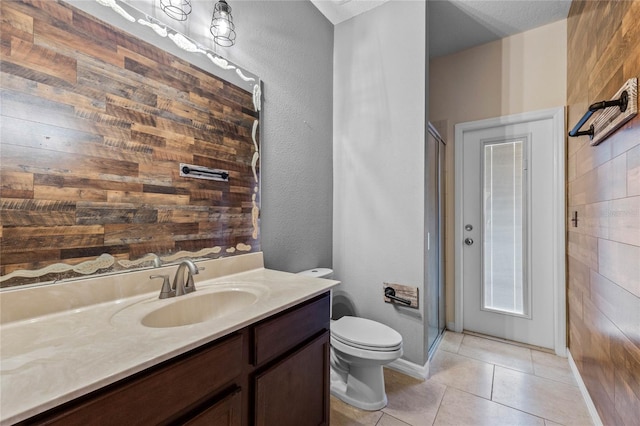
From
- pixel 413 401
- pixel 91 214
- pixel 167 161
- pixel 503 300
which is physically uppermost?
pixel 167 161

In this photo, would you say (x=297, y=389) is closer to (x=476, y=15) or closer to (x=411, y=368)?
(x=411, y=368)

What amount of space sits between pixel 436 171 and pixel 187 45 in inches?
81.2

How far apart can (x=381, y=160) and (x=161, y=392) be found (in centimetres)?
193

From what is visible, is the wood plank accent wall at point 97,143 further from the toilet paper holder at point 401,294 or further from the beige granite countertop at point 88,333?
the toilet paper holder at point 401,294

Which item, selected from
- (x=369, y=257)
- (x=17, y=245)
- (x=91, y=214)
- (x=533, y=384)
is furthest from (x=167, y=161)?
(x=533, y=384)

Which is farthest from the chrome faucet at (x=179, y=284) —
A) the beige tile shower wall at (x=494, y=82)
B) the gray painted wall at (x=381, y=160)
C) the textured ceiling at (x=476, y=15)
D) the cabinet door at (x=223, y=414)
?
the beige tile shower wall at (x=494, y=82)

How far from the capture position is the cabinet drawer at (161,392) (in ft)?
1.92

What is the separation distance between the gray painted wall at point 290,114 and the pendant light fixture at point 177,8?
0.03 meters

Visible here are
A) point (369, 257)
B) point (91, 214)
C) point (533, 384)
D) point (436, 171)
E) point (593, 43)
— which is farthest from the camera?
point (436, 171)

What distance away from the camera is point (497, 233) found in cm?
261

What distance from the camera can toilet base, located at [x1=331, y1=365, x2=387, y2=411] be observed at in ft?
5.54

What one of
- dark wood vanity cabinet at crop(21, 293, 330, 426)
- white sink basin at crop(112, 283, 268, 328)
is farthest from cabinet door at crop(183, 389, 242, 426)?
white sink basin at crop(112, 283, 268, 328)

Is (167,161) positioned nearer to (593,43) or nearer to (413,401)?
(413,401)

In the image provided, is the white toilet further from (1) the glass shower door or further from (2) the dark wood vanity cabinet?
(1) the glass shower door
